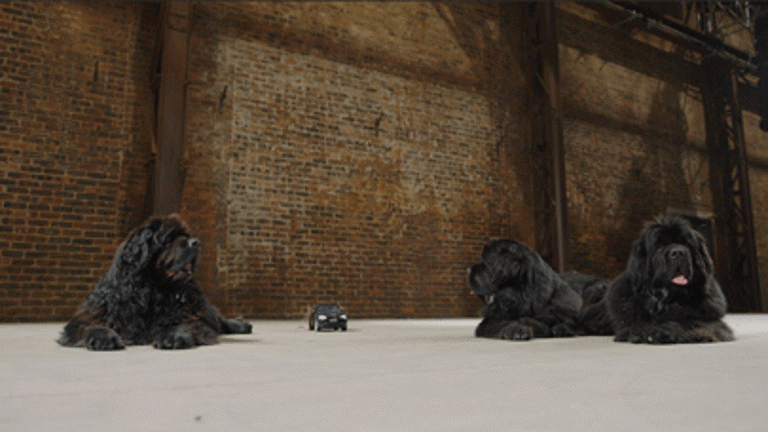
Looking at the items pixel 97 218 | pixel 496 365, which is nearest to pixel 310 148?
pixel 97 218

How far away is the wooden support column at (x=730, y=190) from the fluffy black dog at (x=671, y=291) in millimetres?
11457

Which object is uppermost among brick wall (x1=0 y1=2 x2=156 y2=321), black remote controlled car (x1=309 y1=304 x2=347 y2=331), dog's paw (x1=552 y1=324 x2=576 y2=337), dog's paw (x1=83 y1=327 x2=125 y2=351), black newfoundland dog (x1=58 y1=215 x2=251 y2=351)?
brick wall (x1=0 y1=2 x2=156 y2=321)

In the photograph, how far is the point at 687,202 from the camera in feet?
40.7

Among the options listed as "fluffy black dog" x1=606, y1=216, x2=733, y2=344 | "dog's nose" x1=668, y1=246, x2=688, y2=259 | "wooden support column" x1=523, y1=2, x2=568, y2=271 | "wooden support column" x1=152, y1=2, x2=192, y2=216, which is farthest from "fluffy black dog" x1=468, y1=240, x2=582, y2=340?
"wooden support column" x1=523, y1=2, x2=568, y2=271

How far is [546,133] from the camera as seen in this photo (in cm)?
977

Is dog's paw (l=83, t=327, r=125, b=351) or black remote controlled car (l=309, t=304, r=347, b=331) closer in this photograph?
dog's paw (l=83, t=327, r=125, b=351)

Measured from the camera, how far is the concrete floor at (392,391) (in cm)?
104

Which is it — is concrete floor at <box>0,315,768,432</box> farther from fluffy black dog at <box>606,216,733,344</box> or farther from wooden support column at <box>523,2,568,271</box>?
wooden support column at <box>523,2,568,271</box>

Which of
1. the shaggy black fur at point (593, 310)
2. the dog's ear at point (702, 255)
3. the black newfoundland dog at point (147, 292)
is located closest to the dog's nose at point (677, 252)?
the dog's ear at point (702, 255)

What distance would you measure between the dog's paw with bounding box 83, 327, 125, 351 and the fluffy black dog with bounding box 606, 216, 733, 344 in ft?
8.74

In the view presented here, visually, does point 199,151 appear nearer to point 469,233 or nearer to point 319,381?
point 469,233

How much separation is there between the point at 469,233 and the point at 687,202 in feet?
21.6

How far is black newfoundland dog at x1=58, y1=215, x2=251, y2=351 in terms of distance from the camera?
2801 millimetres

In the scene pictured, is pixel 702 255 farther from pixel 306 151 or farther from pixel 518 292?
pixel 306 151
